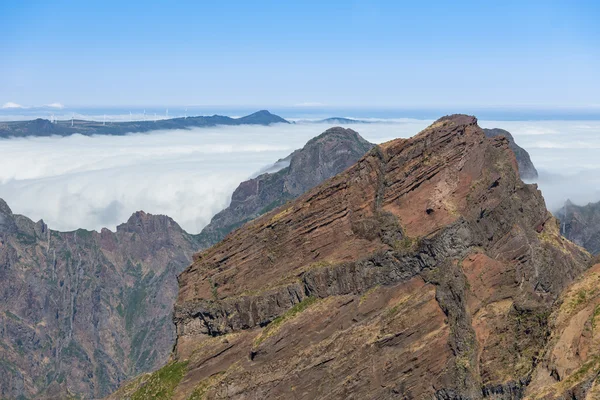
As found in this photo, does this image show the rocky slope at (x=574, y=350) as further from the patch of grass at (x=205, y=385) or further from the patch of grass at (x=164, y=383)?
the patch of grass at (x=164, y=383)

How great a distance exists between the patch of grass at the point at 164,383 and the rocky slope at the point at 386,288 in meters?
0.24

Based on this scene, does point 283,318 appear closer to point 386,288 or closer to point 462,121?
point 386,288

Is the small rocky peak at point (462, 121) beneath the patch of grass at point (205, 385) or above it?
above

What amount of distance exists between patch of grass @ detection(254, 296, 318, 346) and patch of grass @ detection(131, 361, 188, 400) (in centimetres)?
830

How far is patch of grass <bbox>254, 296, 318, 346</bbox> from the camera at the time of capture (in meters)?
77.9

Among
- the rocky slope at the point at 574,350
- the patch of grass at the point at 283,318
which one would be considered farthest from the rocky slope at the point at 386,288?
the rocky slope at the point at 574,350

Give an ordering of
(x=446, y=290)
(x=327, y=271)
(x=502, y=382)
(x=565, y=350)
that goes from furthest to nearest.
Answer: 1. (x=327, y=271)
2. (x=446, y=290)
3. (x=502, y=382)
4. (x=565, y=350)

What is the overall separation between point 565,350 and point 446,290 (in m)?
18.8

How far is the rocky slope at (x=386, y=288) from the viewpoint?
73.2m

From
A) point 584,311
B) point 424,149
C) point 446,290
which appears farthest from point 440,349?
point 424,149

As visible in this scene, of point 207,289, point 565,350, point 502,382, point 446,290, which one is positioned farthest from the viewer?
point 207,289

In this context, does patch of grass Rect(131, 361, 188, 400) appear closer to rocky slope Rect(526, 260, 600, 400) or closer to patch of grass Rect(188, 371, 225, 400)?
patch of grass Rect(188, 371, 225, 400)

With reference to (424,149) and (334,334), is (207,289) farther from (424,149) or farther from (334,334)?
(424,149)

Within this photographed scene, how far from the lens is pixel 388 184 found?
8375 centimetres
